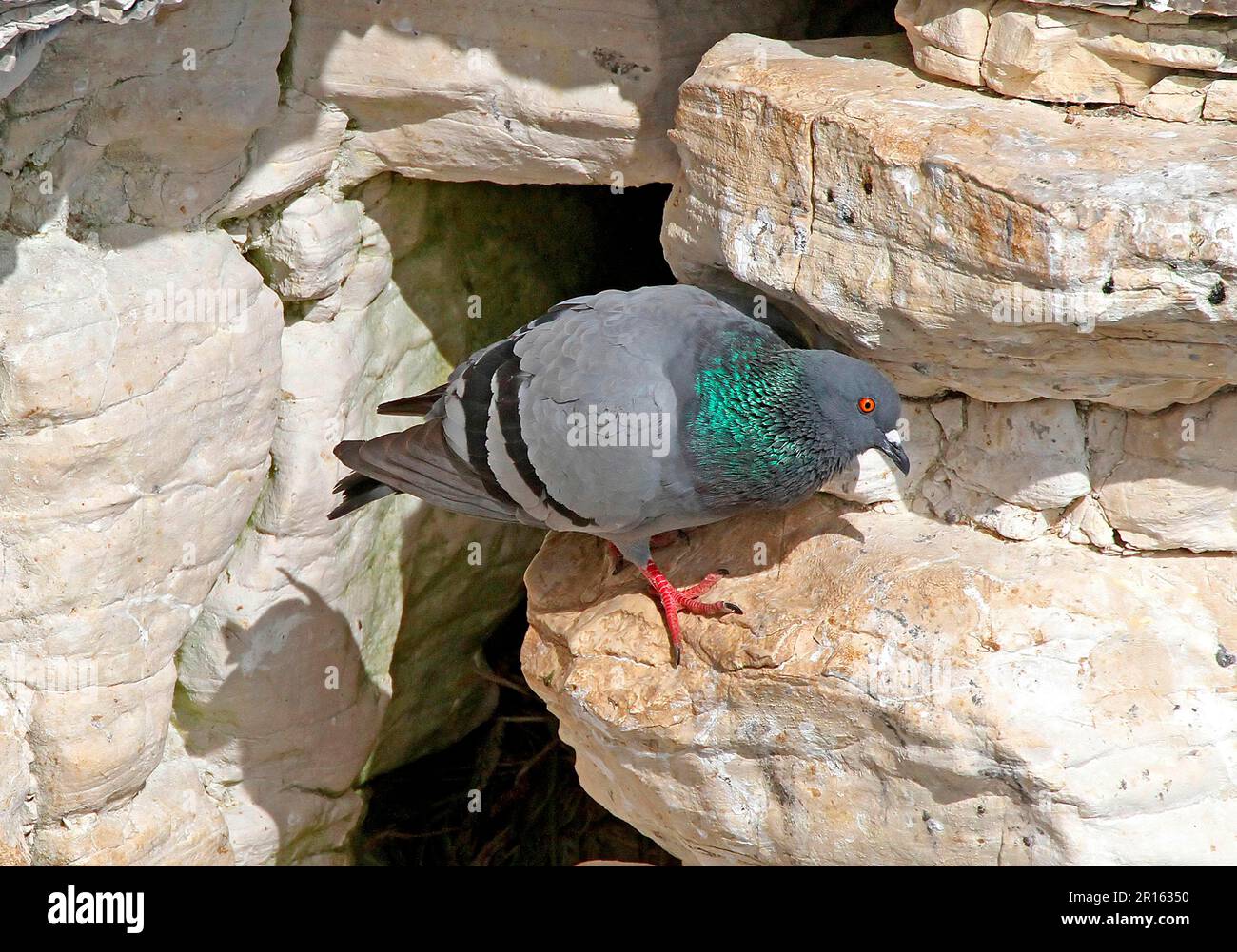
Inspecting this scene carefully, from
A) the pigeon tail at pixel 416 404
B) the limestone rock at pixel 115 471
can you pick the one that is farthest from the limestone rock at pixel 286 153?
the pigeon tail at pixel 416 404

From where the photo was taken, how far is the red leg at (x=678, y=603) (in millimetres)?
3883

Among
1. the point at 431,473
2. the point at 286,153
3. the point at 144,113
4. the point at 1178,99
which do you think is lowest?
the point at 431,473

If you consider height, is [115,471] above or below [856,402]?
below

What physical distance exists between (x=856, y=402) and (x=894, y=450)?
0.63 ft

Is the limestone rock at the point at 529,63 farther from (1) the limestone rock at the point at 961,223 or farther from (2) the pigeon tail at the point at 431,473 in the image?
(2) the pigeon tail at the point at 431,473

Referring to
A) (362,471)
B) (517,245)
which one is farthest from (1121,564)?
(517,245)

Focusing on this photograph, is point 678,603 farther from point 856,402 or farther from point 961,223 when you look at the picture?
point 961,223

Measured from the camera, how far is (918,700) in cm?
348

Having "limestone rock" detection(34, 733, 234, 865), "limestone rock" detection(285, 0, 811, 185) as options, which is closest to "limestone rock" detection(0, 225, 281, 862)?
"limestone rock" detection(34, 733, 234, 865)

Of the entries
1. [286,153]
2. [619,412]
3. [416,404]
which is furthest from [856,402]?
[286,153]

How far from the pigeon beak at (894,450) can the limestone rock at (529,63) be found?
1.38m

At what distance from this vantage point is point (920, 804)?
11.8ft

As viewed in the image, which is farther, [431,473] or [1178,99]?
[431,473]

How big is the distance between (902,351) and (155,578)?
2731mm
